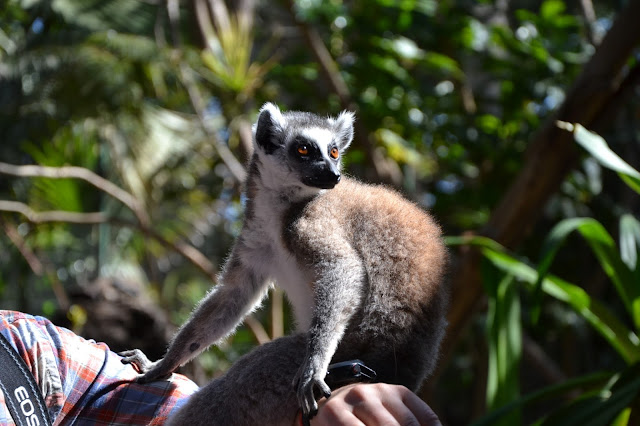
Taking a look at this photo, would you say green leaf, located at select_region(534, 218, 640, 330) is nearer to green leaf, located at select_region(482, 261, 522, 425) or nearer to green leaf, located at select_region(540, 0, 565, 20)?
green leaf, located at select_region(482, 261, 522, 425)

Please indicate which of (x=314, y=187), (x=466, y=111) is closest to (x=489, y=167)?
(x=466, y=111)

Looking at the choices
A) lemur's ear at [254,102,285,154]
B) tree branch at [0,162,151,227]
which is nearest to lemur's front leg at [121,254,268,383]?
lemur's ear at [254,102,285,154]

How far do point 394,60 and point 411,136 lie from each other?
23.9 inches

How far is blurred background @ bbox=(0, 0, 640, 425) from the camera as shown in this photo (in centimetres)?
326

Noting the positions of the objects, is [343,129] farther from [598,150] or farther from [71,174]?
[71,174]

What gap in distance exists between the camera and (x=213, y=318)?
1.99 metres

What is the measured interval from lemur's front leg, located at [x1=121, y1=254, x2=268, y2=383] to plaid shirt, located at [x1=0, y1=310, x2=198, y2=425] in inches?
2.5

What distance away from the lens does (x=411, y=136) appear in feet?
17.4

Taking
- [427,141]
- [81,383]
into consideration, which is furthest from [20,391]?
[427,141]

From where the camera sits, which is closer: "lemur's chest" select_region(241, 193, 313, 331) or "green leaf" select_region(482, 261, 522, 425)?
"lemur's chest" select_region(241, 193, 313, 331)

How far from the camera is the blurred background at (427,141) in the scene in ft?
10.7

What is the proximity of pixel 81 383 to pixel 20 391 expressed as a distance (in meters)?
0.22

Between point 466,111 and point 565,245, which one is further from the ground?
point 466,111

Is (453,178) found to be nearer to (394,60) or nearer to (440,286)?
(394,60)
